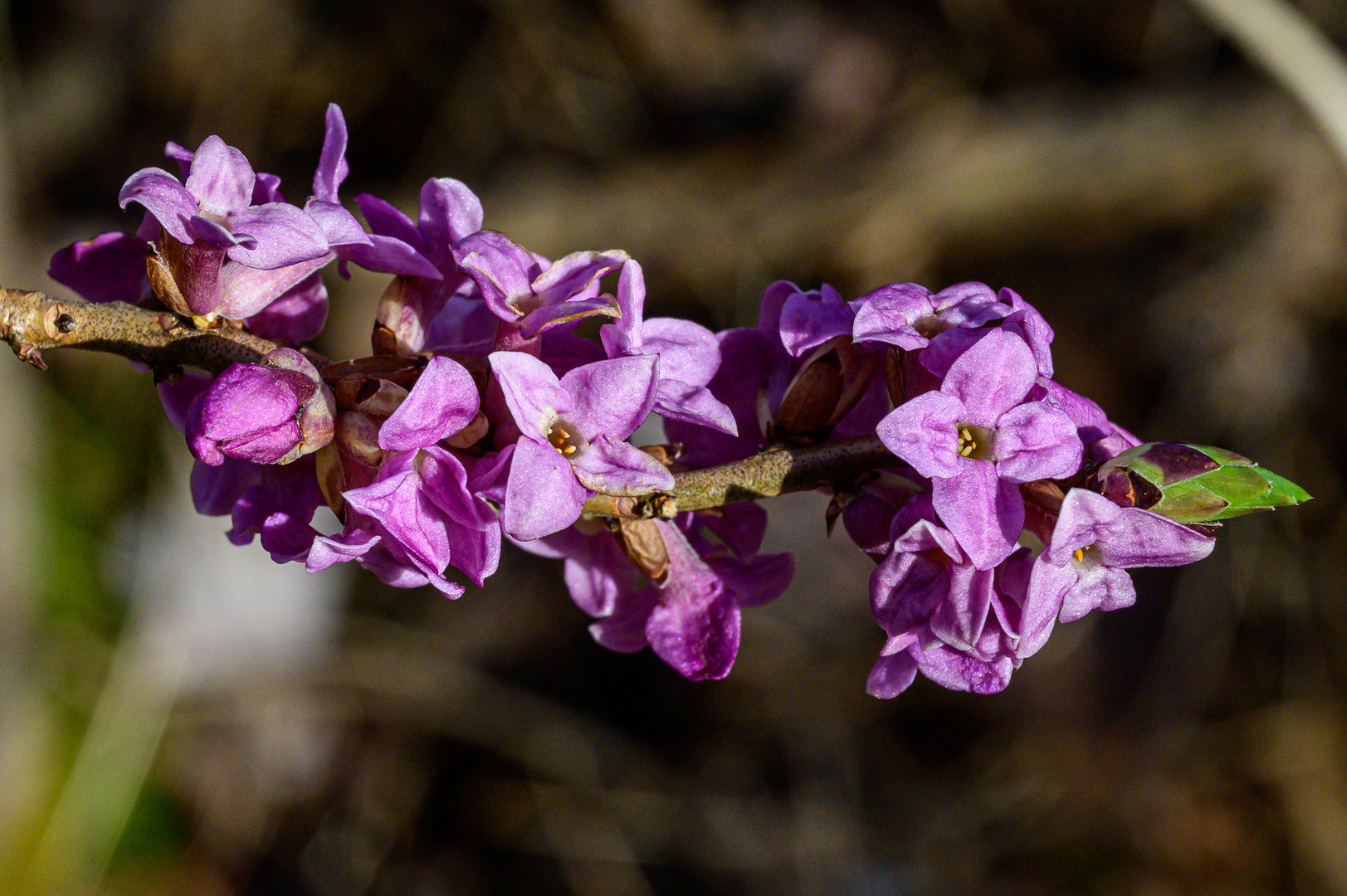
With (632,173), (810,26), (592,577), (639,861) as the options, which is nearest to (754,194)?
(632,173)

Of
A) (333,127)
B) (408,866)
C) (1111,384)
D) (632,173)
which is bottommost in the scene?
(408,866)

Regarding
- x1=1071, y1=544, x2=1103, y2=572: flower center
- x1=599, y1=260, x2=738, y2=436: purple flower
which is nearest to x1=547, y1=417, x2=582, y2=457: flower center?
x1=599, y1=260, x2=738, y2=436: purple flower

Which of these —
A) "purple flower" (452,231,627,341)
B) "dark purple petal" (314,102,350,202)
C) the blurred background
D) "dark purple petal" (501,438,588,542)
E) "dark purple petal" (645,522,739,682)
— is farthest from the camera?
the blurred background

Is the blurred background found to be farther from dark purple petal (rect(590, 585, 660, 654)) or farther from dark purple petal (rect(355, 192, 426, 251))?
dark purple petal (rect(355, 192, 426, 251))

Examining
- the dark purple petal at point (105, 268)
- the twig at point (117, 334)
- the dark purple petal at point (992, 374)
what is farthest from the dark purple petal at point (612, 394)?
the dark purple petal at point (105, 268)

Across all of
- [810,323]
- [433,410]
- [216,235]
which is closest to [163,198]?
[216,235]

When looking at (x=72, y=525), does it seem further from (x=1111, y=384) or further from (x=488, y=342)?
(x=1111, y=384)

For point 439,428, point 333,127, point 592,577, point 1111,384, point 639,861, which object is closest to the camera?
point 439,428
